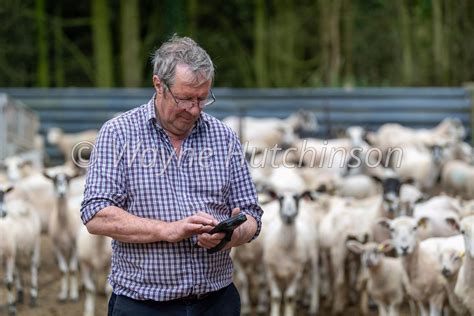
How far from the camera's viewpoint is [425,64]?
20.7 meters

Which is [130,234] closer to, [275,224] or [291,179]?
[275,224]

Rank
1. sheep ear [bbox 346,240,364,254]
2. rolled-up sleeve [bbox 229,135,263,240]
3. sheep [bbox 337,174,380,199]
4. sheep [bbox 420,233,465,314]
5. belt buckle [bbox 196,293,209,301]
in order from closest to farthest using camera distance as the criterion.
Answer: belt buckle [bbox 196,293,209,301], rolled-up sleeve [bbox 229,135,263,240], sheep [bbox 420,233,465,314], sheep ear [bbox 346,240,364,254], sheep [bbox 337,174,380,199]

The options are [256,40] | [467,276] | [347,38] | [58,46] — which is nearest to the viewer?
[467,276]

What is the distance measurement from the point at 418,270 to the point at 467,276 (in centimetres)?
100

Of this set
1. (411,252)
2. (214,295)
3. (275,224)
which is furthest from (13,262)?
(214,295)

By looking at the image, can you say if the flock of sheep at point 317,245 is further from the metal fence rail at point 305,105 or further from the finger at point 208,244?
the metal fence rail at point 305,105

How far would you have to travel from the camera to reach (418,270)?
25.5 ft

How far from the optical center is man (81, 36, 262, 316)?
3.65 m

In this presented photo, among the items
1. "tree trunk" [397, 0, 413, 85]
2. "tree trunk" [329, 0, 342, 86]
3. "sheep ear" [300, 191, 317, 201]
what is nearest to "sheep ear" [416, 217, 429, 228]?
"sheep ear" [300, 191, 317, 201]

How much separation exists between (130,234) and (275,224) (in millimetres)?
5505

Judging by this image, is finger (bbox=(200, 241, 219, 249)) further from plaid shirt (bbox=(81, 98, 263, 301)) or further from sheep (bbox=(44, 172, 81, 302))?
sheep (bbox=(44, 172, 81, 302))

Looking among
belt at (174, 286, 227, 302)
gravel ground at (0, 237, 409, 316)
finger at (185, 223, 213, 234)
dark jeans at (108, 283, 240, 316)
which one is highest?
finger at (185, 223, 213, 234)

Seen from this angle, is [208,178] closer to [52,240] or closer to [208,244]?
[208,244]

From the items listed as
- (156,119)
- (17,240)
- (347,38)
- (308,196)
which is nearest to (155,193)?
(156,119)
